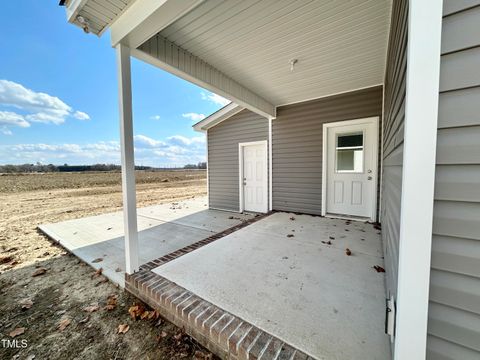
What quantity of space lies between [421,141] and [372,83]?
394 centimetres

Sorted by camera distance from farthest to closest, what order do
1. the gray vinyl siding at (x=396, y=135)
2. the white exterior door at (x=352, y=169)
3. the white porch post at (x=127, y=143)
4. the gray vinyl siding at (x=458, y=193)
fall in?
the white exterior door at (x=352, y=169) < the white porch post at (x=127, y=143) < the gray vinyl siding at (x=396, y=135) < the gray vinyl siding at (x=458, y=193)

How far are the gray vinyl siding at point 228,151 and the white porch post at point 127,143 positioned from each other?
3.66 m

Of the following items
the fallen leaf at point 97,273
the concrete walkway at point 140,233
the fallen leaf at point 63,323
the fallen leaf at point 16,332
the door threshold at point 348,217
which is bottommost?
the fallen leaf at point 16,332

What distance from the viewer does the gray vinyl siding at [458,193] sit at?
25.5 inches

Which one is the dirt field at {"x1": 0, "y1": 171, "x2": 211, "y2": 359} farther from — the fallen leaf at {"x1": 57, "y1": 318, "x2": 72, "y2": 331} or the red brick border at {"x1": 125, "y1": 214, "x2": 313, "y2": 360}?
the red brick border at {"x1": 125, "y1": 214, "x2": 313, "y2": 360}

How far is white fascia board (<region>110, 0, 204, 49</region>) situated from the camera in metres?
1.67

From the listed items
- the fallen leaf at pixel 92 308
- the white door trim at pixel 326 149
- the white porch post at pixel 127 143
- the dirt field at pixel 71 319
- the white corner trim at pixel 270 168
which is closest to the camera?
the dirt field at pixel 71 319

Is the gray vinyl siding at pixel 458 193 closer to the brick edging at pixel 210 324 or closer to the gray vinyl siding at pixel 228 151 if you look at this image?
the brick edging at pixel 210 324

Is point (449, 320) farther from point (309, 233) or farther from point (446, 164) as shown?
point (309, 233)

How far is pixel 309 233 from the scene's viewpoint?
11.0 ft

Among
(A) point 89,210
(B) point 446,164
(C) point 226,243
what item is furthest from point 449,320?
(A) point 89,210

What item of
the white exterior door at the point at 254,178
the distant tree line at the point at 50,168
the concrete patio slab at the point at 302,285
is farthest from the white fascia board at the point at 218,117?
the distant tree line at the point at 50,168

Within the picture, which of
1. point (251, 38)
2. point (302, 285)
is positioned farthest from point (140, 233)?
point (251, 38)

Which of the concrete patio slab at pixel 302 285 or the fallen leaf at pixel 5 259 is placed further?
the fallen leaf at pixel 5 259
